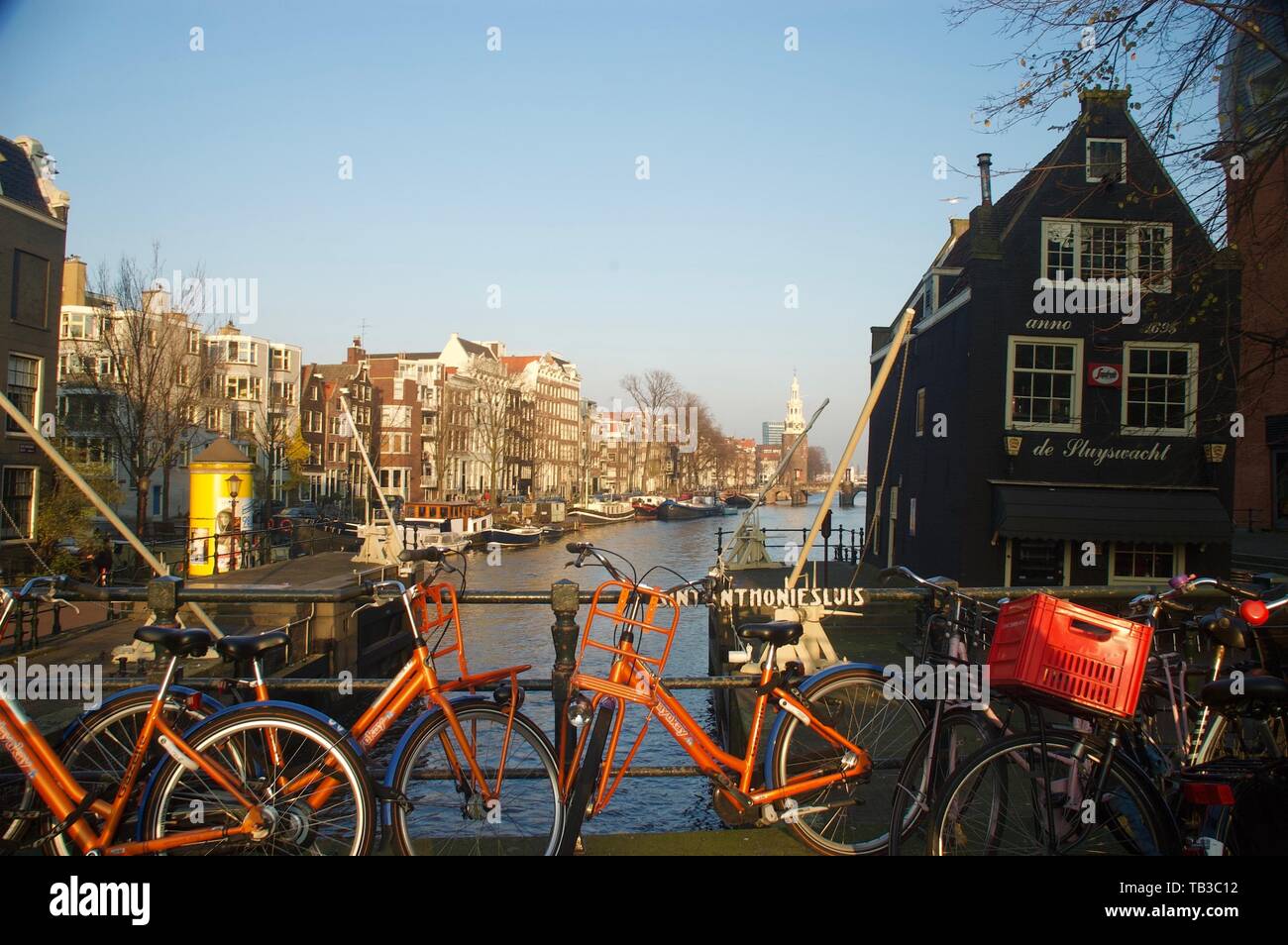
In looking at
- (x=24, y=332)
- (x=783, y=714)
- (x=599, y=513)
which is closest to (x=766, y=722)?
(x=783, y=714)

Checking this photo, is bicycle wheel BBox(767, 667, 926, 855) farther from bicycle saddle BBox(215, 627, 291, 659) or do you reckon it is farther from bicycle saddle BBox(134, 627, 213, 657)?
bicycle saddle BBox(134, 627, 213, 657)

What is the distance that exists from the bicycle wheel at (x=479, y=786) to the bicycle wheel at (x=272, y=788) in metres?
0.17

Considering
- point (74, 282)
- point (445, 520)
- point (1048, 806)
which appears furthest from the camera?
point (445, 520)

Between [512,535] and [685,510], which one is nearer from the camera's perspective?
[512,535]

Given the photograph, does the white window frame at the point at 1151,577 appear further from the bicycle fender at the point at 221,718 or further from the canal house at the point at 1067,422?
the bicycle fender at the point at 221,718

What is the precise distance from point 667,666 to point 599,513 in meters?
54.8

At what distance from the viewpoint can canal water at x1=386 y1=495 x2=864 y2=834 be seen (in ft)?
40.5

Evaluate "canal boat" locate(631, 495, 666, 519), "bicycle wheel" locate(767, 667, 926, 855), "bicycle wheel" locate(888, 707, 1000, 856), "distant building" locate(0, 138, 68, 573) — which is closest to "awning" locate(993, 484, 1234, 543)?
"bicycle wheel" locate(767, 667, 926, 855)

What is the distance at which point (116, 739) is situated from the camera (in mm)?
3795

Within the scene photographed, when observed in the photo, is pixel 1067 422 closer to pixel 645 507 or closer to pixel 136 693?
pixel 136 693

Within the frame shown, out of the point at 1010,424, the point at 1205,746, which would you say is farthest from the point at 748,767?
the point at 1010,424

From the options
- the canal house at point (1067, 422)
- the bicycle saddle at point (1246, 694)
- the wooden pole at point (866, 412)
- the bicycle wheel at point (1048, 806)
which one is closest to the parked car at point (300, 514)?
the canal house at point (1067, 422)
